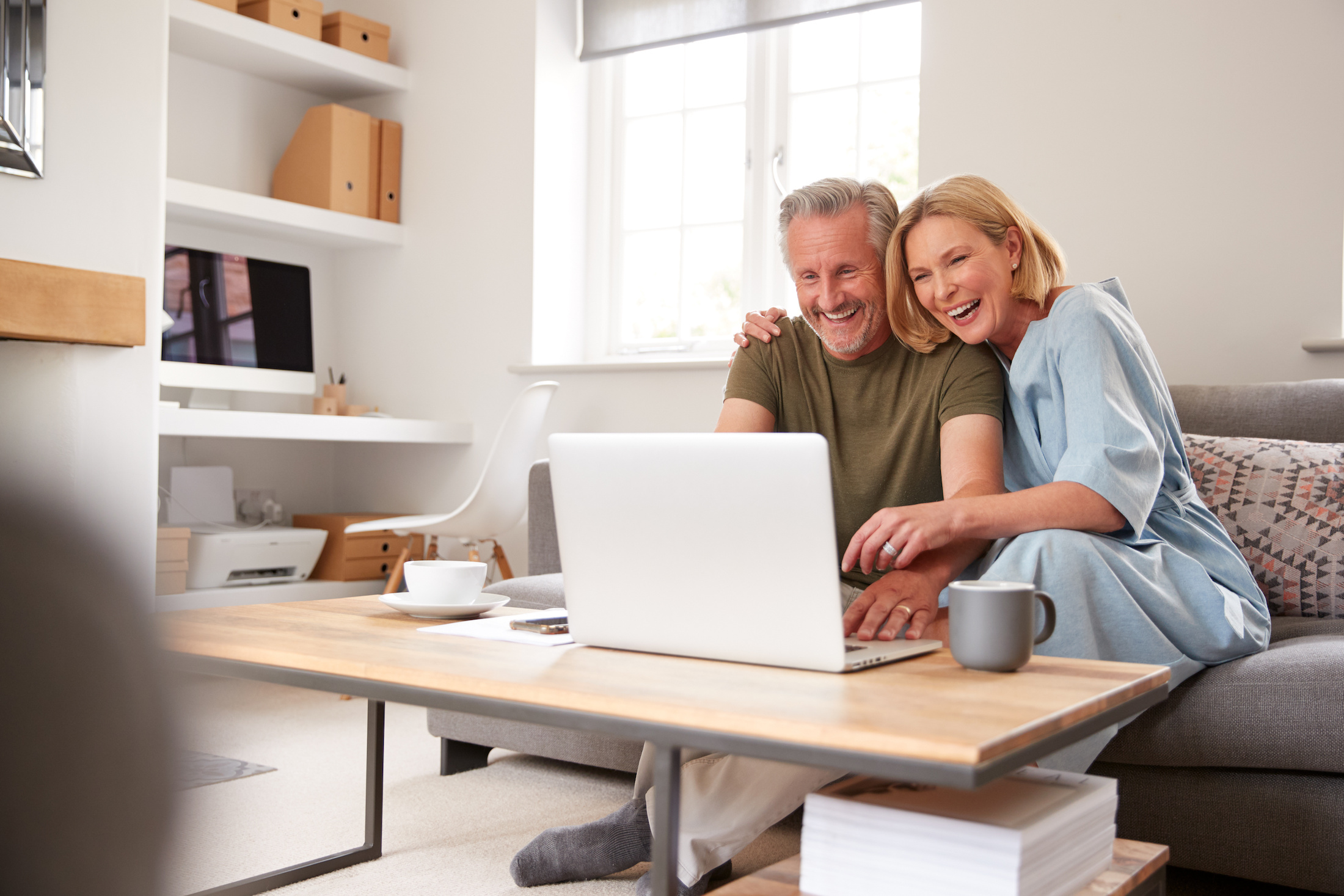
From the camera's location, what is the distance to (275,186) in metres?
3.97

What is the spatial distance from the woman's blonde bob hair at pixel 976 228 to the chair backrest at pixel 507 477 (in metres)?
1.67

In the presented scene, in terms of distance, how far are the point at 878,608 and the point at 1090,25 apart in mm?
2119

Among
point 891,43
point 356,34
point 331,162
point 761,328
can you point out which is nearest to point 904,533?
point 761,328

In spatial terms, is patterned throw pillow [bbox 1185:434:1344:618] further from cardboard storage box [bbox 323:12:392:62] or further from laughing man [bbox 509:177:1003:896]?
cardboard storage box [bbox 323:12:392:62]

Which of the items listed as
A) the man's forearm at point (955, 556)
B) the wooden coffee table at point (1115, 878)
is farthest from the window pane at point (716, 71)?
the wooden coffee table at point (1115, 878)

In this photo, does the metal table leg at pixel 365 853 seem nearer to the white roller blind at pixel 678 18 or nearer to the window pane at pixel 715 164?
the window pane at pixel 715 164

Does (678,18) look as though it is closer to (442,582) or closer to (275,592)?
(275,592)

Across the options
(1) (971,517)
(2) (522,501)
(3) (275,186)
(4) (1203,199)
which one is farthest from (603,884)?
(3) (275,186)

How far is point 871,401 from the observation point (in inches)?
70.4

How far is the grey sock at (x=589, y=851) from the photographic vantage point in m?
1.60

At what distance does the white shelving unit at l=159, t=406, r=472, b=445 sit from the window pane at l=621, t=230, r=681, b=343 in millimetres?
676

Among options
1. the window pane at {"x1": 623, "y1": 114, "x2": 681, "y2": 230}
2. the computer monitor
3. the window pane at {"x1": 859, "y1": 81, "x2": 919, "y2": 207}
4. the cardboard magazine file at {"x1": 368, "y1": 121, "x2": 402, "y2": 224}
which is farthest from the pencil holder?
the window pane at {"x1": 859, "y1": 81, "x2": 919, "y2": 207}

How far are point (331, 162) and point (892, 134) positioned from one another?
1.88m

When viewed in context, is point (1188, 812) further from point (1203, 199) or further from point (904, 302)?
point (1203, 199)
